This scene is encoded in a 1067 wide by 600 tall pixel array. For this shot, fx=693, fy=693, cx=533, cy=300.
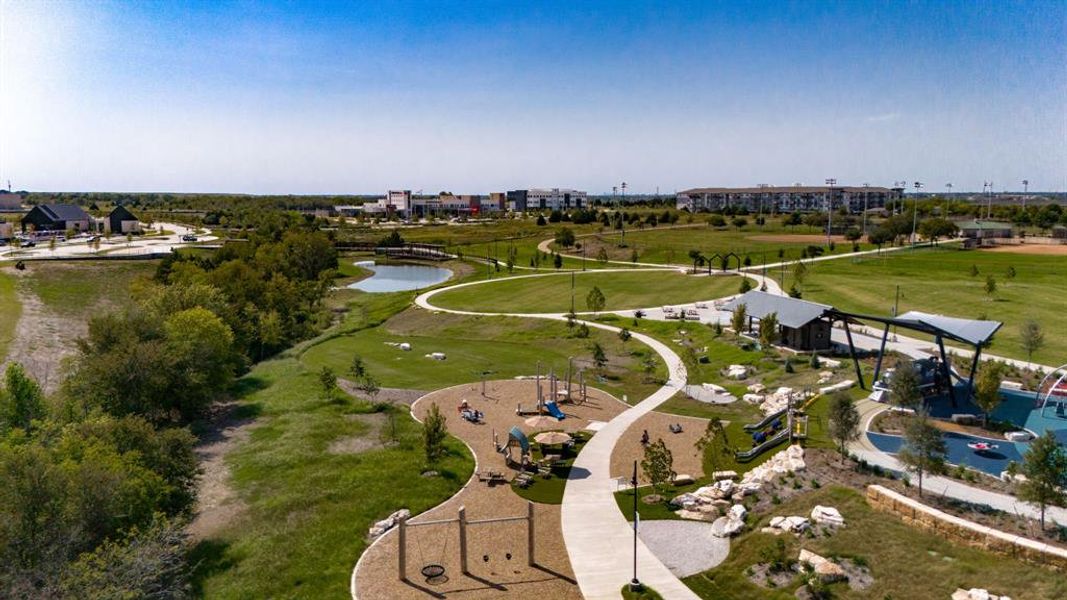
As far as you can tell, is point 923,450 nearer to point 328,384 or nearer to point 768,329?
point 768,329

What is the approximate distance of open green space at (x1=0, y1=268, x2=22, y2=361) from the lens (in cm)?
6400

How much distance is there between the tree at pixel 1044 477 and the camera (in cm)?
2202

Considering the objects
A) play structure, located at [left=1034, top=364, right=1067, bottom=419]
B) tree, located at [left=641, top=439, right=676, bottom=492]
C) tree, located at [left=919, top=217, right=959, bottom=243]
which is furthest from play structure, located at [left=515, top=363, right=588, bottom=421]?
tree, located at [left=919, top=217, right=959, bottom=243]

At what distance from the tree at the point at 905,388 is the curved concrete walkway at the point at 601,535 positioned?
1333 cm

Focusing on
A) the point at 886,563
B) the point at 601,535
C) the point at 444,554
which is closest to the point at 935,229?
the point at 886,563

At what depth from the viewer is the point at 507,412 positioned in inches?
1612

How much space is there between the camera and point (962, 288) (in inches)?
2862

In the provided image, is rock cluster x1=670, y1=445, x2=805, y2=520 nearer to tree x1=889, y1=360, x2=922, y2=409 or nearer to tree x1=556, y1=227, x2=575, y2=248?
tree x1=889, y1=360, x2=922, y2=409

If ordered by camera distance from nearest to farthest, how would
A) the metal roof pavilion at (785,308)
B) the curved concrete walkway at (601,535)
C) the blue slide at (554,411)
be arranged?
the curved concrete walkway at (601,535), the blue slide at (554,411), the metal roof pavilion at (785,308)

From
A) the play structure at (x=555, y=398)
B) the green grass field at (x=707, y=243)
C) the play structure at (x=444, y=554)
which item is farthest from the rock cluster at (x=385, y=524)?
the green grass field at (x=707, y=243)

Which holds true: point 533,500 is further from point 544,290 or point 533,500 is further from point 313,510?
point 544,290

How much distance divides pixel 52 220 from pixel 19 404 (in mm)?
134586

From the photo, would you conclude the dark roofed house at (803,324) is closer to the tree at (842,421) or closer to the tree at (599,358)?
the tree at (599,358)

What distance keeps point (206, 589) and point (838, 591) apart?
20626 millimetres
